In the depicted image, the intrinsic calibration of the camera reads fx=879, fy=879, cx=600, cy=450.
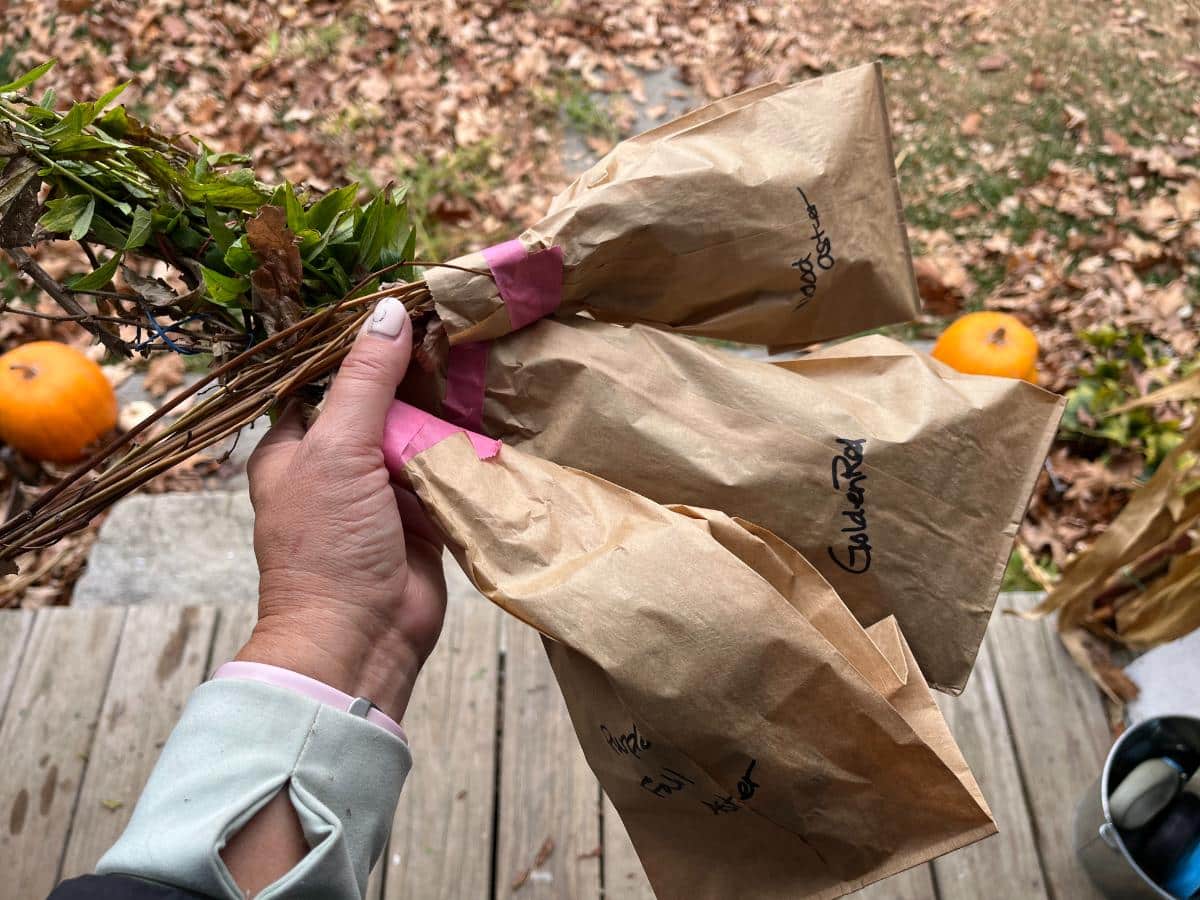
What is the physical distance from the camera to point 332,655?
132cm

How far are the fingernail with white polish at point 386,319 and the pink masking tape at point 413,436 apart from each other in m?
0.12

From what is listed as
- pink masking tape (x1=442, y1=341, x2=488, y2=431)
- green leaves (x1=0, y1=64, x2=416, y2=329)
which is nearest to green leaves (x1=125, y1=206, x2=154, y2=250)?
green leaves (x1=0, y1=64, x2=416, y2=329)

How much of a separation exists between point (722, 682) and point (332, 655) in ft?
1.98

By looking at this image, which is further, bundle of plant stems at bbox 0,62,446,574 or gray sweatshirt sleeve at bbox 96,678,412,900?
bundle of plant stems at bbox 0,62,446,574

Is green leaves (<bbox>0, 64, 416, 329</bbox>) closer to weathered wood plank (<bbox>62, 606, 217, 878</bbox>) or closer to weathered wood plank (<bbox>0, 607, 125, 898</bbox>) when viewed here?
weathered wood plank (<bbox>62, 606, 217, 878</bbox>)

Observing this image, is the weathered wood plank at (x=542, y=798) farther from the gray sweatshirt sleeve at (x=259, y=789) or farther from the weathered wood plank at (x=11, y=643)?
the weathered wood plank at (x=11, y=643)

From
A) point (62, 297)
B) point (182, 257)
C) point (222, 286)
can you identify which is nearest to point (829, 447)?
point (222, 286)

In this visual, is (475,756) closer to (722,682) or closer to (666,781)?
(666,781)

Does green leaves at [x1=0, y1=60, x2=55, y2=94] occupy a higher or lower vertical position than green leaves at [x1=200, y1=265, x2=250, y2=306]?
higher

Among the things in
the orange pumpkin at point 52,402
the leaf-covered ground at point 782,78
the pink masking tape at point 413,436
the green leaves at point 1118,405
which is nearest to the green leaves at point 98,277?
the pink masking tape at point 413,436

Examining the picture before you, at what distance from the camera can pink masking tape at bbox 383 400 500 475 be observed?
126 cm

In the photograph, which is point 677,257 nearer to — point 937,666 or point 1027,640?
point 937,666

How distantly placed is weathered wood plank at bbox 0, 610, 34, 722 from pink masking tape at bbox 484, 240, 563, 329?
1769mm

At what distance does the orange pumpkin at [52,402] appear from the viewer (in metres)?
2.68
